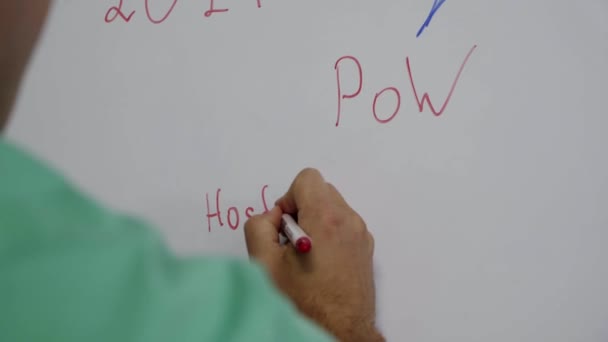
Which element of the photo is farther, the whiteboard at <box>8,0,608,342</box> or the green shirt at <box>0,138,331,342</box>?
the whiteboard at <box>8,0,608,342</box>

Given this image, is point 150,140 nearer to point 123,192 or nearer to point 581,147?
point 123,192

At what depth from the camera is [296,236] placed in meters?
0.46

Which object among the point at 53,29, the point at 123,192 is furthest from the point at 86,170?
the point at 53,29

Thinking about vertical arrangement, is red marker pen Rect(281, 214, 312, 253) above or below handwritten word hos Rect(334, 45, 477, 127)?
below

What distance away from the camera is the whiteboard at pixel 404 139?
1.57 ft

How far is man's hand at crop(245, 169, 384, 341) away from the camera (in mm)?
468

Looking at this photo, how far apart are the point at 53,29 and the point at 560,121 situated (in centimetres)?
48

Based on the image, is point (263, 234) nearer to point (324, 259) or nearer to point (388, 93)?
point (324, 259)

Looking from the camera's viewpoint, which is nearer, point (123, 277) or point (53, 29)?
point (123, 277)

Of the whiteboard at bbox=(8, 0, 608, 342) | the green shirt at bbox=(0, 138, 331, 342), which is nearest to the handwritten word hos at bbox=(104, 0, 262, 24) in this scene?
the whiteboard at bbox=(8, 0, 608, 342)

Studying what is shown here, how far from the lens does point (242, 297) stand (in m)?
0.25

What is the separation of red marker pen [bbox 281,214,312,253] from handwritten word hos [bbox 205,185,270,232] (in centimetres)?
4

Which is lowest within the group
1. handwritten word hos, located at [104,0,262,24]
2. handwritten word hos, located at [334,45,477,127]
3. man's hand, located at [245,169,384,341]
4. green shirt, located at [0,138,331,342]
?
man's hand, located at [245,169,384,341]

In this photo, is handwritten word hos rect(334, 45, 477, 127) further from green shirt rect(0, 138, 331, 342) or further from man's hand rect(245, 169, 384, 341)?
green shirt rect(0, 138, 331, 342)
